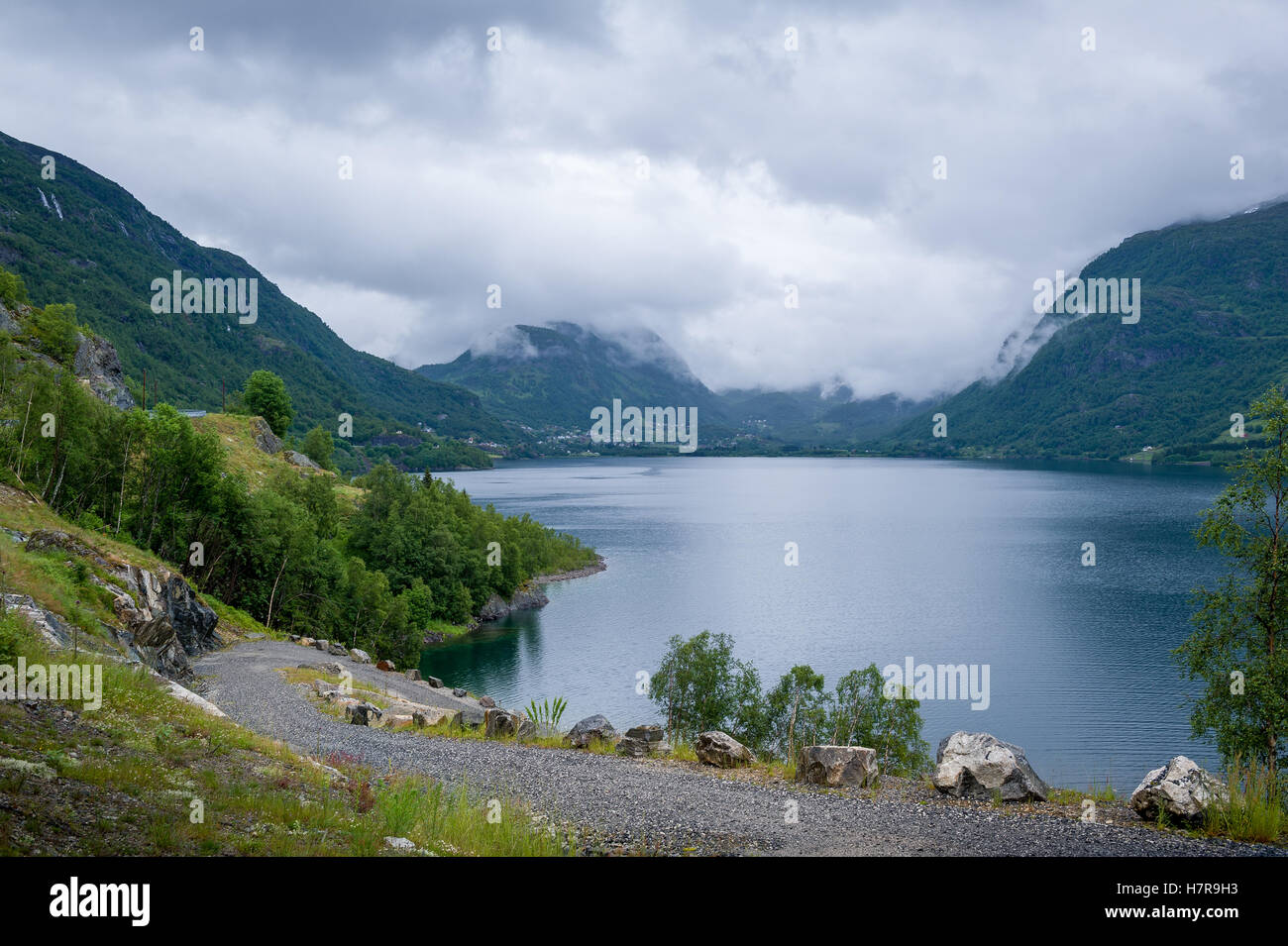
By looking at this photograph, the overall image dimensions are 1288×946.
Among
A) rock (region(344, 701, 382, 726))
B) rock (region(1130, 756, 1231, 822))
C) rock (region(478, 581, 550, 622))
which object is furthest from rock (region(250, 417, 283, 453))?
rock (region(1130, 756, 1231, 822))

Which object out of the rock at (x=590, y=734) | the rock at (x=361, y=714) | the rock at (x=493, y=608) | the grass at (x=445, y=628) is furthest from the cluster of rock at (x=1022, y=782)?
the rock at (x=493, y=608)

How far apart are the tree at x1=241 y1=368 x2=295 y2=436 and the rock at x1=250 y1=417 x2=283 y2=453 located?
47.8 ft

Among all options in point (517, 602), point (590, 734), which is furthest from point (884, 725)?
point (517, 602)

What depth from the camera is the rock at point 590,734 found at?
2102 centimetres

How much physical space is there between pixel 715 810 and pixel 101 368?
102 m

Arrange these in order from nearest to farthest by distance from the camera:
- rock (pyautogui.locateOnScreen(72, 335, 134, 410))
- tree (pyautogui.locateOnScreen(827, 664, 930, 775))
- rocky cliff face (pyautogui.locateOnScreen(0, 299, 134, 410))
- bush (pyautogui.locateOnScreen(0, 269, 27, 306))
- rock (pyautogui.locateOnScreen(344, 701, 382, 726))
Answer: rock (pyautogui.locateOnScreen(344, 701, 382, 726)) → tree (pyautogui.locateOnScreen(827, 664, 930, 775)) → rocky cliff face (pyautogui.locateOnScreen(0, 299, 134, 410)) → bush (pyautogui.locateOnScreen(0, 269, 27, 306)) → rock (pyautogui.locateOnScreen(72, 335, 134, 410))

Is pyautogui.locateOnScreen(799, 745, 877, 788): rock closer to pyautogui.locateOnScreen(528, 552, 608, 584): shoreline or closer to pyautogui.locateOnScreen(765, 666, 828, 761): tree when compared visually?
pyautogui.locateOnScreen(765, 666, 828, 761): tree

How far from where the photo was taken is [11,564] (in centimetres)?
2156

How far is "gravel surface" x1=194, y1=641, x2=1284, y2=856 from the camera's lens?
1222 cm

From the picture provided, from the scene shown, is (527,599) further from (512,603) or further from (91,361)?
(91,361)

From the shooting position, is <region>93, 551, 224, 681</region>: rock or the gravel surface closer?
the gravel surface

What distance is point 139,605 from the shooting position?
2884 centimetres

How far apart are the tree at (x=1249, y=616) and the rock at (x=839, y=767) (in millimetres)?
10917
